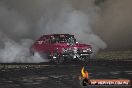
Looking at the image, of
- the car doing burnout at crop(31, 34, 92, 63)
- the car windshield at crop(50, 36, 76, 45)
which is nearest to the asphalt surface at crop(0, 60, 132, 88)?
the car doing burnout at crop(31, 34, 92, 63)

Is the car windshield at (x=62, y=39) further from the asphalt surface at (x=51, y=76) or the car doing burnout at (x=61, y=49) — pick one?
the asphalt surface at (x=51, y=76)

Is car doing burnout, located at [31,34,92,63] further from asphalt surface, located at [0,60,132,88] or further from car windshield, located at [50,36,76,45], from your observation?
asphalt surface, located at [0,60,132,88]

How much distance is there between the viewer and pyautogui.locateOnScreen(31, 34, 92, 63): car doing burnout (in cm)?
2517

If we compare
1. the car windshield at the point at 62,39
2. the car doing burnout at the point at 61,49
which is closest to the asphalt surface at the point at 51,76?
the car doing burnout at the point at 61,49

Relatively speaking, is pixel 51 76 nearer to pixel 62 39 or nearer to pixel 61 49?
pixel 61 49

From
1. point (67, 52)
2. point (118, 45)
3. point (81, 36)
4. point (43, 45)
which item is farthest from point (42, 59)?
point (118, 45)

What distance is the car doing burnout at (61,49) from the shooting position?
2517 centimetres

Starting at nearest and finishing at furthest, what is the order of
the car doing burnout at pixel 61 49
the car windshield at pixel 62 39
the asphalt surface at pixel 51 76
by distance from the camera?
the asphalt surface at pixel 51 76 < the car doing burnout at pixel 61 49 < the car windshield at pixel 62 39

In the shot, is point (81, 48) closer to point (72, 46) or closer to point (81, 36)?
point (72, 46)

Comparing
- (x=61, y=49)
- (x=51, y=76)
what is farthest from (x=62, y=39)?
(x=51, y=76)

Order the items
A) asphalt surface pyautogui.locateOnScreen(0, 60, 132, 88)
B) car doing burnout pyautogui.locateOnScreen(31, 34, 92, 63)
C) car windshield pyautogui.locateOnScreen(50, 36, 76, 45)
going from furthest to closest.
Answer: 1. car windshield pyautogui.locateOnScreen(50, 36, 76, 45)
2. car doing burnout pyautogui.locateOnScreen(31, 34, 92, 63)
3. asphalt surface pyautogui.locateOnScreen(0, 60, 132, 88)

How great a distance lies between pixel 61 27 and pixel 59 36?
12972 mm

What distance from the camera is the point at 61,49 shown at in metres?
25.1

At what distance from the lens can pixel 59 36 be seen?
88.1 ft
